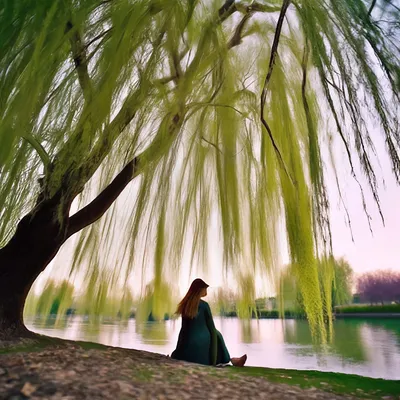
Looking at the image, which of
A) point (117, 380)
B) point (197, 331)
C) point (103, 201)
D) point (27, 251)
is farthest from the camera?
point (103, 201)

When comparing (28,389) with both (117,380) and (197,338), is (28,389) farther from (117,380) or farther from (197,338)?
(197,338)

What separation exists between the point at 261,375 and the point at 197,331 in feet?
1.66

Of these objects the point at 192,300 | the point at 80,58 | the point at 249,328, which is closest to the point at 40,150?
the point at 80,58

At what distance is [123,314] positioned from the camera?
3.76 metres

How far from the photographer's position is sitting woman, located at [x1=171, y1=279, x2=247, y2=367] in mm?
2875

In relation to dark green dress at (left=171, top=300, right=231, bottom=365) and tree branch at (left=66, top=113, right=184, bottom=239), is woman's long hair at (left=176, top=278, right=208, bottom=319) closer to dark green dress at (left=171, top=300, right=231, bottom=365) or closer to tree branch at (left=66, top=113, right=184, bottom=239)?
dark green dress at (left=171, top=300, right=231, bottom=365)

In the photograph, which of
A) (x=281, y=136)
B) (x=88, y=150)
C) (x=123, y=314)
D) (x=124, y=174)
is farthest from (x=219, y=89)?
(x=123, y=314)

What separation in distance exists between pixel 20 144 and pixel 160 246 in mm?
1354

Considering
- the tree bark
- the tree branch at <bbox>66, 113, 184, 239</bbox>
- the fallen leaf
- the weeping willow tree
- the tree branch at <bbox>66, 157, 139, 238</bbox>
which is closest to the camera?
the fallen leaf

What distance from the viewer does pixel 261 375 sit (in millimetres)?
2609

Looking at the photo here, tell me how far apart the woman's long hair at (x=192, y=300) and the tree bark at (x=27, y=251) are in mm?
1011

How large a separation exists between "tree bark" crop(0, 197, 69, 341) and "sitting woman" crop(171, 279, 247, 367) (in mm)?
1043

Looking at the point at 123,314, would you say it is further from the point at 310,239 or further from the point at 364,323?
the point at 364,323

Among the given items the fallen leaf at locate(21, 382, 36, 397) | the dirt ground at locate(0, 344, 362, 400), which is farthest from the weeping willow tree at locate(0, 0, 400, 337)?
the fallen leaf at locate(21, 382, 36, 397)
